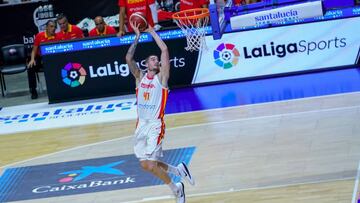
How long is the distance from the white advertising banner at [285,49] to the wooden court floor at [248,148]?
6.44 feet

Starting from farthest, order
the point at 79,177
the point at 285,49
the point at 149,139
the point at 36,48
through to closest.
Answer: the point at 36,48 < the point at 285,49 < the point at 79,177 < the point at 149,139

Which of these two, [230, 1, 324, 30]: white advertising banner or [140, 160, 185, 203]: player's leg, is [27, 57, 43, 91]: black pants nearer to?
[230, 1, 324, 30]: white advertising banner

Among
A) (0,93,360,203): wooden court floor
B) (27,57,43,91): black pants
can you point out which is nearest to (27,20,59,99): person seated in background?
(27,57,43,91): black pants

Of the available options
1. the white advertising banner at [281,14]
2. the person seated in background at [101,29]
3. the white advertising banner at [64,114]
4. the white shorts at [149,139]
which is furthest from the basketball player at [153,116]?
the person seated in background at [101,29]

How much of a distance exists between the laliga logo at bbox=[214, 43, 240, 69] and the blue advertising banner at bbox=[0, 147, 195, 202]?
4547 mm

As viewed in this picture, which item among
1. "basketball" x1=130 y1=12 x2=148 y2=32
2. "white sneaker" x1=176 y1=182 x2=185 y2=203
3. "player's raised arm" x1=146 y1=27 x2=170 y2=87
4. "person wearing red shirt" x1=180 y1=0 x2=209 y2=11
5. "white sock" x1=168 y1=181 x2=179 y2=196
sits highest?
"basketball" x1=130 y1=12 x2=148 y2=32

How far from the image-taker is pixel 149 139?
12938 mm

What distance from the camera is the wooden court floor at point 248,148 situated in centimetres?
1361

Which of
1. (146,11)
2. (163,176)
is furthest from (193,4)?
(163,176)

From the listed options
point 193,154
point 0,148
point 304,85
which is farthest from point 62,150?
point 304,85

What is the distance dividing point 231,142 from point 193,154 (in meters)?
0.80

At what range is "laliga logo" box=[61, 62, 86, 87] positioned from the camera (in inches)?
827

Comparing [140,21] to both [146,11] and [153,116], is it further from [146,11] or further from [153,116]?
Answer: [146,11]

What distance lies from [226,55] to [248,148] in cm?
501
